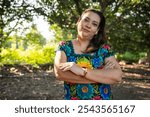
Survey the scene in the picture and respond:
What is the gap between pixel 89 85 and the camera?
3.28m

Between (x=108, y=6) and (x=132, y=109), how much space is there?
1627 centimetres

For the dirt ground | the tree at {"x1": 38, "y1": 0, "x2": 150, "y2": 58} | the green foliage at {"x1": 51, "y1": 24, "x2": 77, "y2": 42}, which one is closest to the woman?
the dirt ground

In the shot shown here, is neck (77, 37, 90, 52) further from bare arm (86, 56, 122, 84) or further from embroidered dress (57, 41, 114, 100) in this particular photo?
bare arm (86, 56, 122, 84)

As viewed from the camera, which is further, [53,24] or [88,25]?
[53,24]

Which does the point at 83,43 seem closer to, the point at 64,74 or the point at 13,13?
the point at 64,74

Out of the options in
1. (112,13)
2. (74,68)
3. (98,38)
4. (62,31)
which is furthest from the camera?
(62,31)

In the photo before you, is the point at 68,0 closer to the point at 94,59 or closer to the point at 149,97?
the point at 149,97

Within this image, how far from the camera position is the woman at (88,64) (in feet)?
10.7

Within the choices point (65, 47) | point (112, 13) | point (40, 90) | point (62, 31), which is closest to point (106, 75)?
point (65, 47)

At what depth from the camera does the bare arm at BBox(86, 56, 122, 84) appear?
10.5 feet

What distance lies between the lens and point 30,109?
9.39 ft

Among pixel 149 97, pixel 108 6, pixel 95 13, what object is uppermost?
pixel 108 6

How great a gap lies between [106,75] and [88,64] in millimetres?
187

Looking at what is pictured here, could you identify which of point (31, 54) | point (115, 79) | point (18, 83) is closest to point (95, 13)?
point (115, 79)
